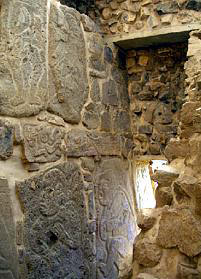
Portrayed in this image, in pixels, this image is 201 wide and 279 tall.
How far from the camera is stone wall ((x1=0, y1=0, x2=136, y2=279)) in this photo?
2.12 meters

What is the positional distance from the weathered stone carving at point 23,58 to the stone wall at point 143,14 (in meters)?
0.96

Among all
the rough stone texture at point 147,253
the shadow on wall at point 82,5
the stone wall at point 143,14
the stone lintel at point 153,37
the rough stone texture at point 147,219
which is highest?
the shadow on wall at point 82,5

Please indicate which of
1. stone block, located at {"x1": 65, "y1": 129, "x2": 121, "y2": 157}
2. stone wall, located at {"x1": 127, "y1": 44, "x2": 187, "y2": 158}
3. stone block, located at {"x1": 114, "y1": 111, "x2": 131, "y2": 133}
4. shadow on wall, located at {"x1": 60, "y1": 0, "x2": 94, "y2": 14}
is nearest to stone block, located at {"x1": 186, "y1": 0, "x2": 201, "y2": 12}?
Answer: stone wall, located at {"x1": 127, "y1": 44, "x2": 187, "y2": 158}

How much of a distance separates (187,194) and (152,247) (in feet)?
0.82

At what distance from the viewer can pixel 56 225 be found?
2.38 m

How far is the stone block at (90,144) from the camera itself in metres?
2.57

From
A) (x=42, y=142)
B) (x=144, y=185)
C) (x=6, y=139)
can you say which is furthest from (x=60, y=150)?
(x=144, y=185)

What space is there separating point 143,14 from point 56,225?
1881 millimetres

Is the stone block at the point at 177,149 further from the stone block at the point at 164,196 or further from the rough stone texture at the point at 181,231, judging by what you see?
the rough stone texture at the point at 181,231

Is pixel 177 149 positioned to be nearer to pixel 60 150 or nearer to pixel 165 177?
pixel 165 177

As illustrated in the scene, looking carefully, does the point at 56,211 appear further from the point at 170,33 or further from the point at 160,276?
the point at 170,33

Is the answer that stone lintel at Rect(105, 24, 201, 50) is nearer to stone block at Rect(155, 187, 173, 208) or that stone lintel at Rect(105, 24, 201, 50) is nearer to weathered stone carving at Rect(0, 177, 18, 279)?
weathered stone carving at Rect(0, 177, 18, 279)

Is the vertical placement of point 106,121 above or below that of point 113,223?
above

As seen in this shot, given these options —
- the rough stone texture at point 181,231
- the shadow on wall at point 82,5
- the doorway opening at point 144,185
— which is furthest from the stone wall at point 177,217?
the shadow on wall at point 82,5
